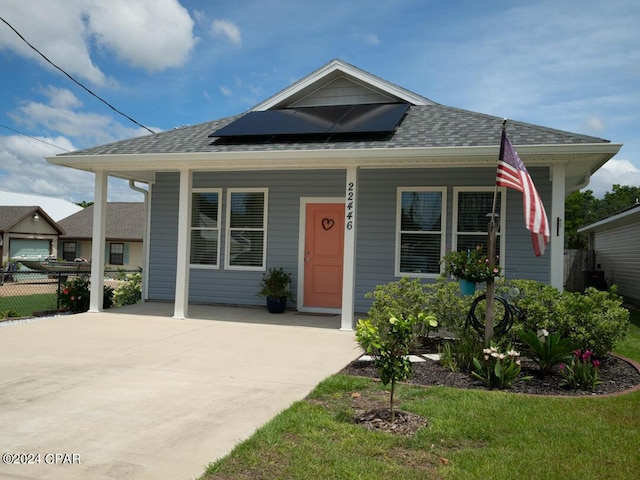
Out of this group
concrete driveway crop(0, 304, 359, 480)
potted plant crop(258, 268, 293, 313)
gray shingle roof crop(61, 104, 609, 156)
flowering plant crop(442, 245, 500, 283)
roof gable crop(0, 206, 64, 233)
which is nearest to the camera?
concrete driveway crop(0, 304, 359, 480)

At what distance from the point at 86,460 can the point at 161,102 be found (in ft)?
57.7

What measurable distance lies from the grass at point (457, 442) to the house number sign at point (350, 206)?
3826 millimetres

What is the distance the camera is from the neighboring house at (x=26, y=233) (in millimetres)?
30966

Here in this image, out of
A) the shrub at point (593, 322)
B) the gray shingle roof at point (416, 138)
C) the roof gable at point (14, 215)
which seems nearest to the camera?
the shrub at point (593, 322)

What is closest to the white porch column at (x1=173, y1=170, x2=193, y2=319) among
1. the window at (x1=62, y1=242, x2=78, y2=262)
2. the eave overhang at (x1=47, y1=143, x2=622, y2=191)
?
the eave overhang at (x1=47, y1=143, x2=622, y2=191)

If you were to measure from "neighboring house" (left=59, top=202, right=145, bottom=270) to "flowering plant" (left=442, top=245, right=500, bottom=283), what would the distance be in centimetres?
2581

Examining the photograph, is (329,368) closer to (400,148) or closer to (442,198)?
(400,148)

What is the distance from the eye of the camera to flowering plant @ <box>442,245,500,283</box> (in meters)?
5.51

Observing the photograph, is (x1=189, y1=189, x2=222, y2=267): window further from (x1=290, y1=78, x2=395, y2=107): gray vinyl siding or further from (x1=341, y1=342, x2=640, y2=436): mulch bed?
(x1=341, y1=342, x2=640, y2=436): mulch bed

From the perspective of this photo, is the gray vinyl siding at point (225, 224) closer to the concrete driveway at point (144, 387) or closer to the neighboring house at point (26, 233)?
the concrete driveway at point (144, 387)

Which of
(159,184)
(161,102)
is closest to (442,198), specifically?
(159,184)

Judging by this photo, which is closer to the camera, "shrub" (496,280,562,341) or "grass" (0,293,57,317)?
"shrub" (496,280,562,341)

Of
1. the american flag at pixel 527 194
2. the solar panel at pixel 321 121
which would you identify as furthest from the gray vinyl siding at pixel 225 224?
the american flag at pixel 527 194

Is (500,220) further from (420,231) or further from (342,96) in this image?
(342,96)
